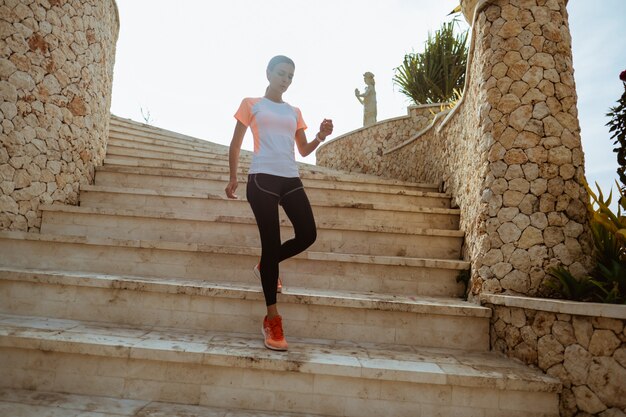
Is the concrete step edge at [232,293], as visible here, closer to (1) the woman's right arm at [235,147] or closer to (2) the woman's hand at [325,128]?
(1) the woman's right arm at [235,147]

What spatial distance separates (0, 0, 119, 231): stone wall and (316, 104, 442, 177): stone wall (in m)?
5.14

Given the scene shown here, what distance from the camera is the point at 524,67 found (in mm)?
2682

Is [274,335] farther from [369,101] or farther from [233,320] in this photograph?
[369,101]

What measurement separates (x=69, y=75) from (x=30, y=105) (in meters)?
0.49

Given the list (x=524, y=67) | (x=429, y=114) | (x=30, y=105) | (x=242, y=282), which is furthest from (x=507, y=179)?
(x=429, y=114)

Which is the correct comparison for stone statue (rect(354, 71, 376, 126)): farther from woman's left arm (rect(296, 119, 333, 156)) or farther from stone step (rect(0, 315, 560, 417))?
stone step (rect(0, 315, 560, 417))

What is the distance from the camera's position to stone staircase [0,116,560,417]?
186 cm

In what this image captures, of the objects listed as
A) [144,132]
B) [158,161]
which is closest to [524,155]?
[158,161]

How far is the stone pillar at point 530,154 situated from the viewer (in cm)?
241

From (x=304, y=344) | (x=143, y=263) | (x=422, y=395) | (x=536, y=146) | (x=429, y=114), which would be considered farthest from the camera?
(x=429, y=114)

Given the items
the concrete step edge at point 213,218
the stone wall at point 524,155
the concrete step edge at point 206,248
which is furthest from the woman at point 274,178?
the stone wall at point 524,155

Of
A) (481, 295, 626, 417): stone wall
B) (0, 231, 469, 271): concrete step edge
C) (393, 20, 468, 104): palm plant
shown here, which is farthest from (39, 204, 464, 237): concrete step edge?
(393, 20, 468, 104): palm plant

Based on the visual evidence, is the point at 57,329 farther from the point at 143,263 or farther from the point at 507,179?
the point at 507,179

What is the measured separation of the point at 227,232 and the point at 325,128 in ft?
4.53
